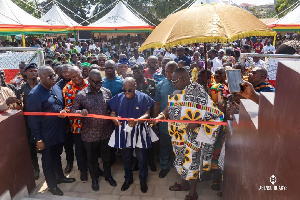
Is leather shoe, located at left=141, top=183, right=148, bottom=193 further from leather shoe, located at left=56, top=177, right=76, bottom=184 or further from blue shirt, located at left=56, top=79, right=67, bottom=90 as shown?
blue shirt, located at left=56, top=79, right=67, bottom=90

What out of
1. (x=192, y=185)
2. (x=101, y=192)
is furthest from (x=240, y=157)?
(x=101, y=192)

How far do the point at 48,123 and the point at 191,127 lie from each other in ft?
6.83

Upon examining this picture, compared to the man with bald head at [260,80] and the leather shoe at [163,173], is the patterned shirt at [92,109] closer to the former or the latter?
the leather shoe at [163,173]

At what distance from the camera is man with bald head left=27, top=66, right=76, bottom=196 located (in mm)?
3629

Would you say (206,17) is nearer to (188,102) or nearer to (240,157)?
(188,102)

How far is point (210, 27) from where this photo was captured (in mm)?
2924

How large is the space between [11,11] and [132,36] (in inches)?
763

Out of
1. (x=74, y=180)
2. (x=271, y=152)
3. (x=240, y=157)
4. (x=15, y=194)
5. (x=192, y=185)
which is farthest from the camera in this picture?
(x=74, y=180)

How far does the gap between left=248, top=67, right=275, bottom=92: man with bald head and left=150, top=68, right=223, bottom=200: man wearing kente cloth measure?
59cm

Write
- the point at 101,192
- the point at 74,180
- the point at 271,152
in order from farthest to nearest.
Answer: the point at 74,180, the point at 101,192, the point at 271,152

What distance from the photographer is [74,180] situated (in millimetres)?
4352

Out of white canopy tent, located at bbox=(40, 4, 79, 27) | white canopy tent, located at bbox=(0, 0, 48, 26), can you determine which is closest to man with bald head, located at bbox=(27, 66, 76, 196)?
white canopy tent, located at bbox=(0, 0, 48, 26)

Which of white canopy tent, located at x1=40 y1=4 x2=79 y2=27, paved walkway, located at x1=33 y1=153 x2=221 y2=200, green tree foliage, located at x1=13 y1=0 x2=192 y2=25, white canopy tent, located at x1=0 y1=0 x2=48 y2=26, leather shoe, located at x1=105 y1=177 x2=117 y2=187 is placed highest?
green tree foliage, located at x1=13 y1=0 x2=192 y2=25

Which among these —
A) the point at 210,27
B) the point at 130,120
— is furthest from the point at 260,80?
the point at 130,120
